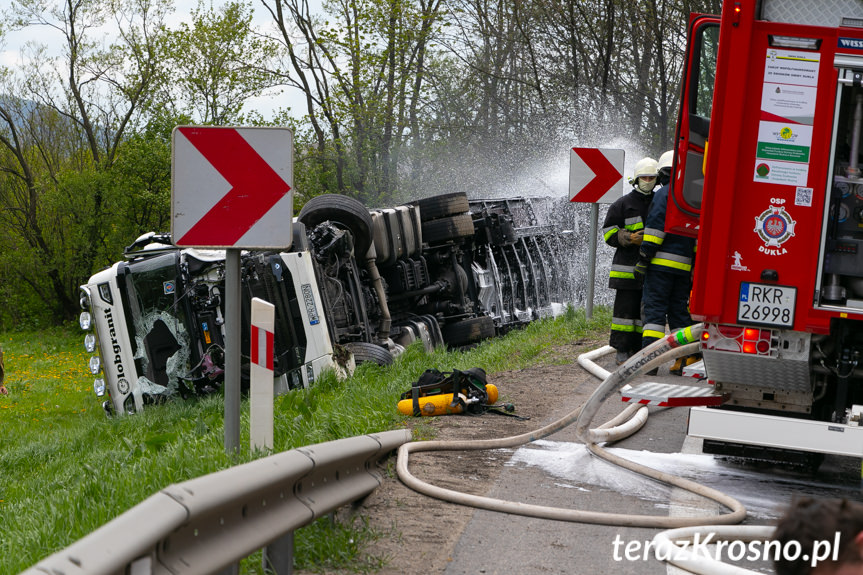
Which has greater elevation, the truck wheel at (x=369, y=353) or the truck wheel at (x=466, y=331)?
the truck wheel at (x=369, y=353)

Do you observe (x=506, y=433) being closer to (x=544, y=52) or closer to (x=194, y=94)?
(x=544, y=52)

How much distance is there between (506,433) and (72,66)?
25632 millimetres

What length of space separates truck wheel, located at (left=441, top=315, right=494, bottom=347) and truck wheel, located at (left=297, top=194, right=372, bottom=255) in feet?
7.15

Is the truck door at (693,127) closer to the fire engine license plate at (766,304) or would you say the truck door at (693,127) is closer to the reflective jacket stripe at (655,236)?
the fire engine license plate at (766,304)

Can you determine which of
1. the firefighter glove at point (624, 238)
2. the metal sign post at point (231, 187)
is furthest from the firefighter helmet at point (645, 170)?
the metal sign post at point (231, 187)

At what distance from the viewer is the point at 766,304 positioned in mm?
5109

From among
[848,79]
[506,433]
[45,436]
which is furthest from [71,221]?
[848,79]

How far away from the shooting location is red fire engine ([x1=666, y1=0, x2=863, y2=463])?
16.4ft

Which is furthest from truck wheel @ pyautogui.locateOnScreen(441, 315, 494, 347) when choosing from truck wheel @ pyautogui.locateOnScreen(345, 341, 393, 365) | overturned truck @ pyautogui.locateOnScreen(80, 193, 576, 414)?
truck wheel @ pyautogui.locateOnScreen(345, 341, 393, 365)

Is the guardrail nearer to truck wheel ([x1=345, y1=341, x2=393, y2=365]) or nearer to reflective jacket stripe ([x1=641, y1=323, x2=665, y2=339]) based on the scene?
reflective jacket stripe ([x1=641, y1=323, x2=665, y2=339])

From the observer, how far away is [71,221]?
2712 cm

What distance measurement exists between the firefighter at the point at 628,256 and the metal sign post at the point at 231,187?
16.0 ft

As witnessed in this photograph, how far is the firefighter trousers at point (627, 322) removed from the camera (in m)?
9.02

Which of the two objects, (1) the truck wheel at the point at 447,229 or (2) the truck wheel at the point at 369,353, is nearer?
(2) the truck wheel at the point at 369,353
